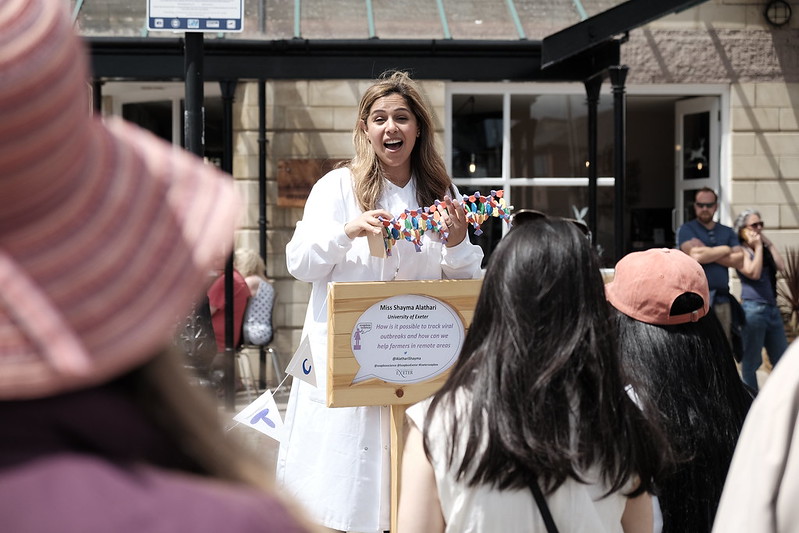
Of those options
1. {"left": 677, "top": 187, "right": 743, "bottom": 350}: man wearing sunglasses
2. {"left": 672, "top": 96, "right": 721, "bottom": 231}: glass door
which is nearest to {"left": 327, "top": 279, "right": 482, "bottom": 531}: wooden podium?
{"left": 677, "top": 187, "right": 743, "bottom": 350}: man wearing sunglasses

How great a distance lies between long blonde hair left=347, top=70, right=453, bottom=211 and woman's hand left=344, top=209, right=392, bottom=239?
321mm

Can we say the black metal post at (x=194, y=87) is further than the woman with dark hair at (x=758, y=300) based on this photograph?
No

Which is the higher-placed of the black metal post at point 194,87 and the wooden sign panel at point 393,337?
the black metal post at point 194,87

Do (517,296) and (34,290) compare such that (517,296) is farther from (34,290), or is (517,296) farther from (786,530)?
(34,290)

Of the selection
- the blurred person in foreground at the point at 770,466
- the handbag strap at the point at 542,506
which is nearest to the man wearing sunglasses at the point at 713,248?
the handbag strap at the point at 542,506

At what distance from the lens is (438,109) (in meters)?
9.50

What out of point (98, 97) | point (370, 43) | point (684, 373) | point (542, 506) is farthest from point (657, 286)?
point (98, 97)

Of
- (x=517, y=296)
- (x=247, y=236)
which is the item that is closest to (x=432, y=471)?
(x=517, y=296)

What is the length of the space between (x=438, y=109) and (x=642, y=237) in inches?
111

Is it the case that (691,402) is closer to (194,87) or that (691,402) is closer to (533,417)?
(533,417)

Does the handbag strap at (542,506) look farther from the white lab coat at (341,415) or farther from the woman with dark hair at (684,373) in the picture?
the white lab coat at (341,415)

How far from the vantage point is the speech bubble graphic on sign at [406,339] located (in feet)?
10.8

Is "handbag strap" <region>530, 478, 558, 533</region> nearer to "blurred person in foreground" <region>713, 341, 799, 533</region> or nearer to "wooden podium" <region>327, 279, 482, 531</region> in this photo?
"blurred person in foreground" <region>713, 341, 799, 533</region>

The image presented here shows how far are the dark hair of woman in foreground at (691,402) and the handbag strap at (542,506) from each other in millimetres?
683
